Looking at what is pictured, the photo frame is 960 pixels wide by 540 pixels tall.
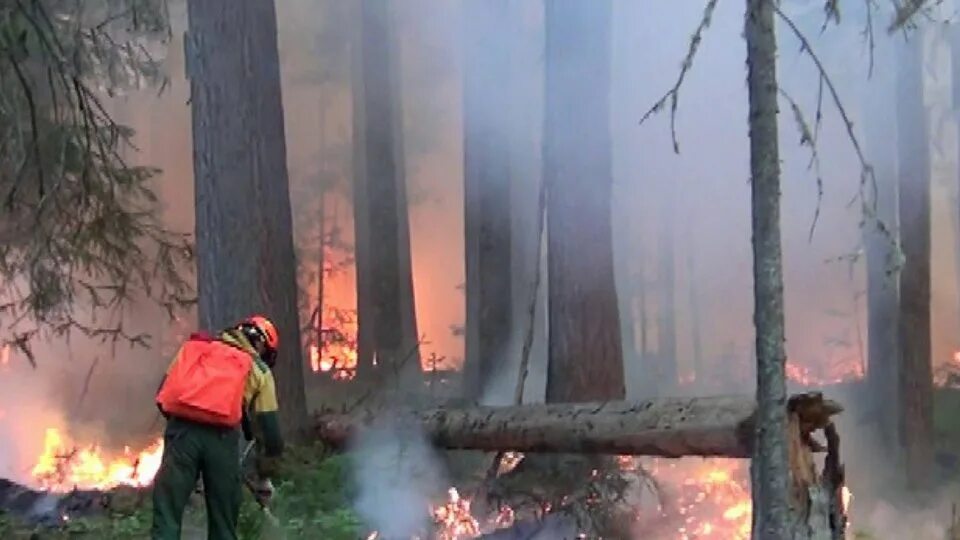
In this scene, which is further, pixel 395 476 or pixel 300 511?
pixel 395 476

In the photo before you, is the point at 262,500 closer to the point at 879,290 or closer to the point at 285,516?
the point at 285,516

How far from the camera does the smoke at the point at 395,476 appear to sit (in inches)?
314

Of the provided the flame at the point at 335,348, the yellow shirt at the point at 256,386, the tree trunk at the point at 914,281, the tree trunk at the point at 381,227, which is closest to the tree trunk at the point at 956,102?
the tree trunk at the point at 914,281

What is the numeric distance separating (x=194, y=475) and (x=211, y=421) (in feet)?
1.26

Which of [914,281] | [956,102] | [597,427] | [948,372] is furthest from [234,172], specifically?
[948,372]

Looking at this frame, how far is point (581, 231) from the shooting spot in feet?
28.5

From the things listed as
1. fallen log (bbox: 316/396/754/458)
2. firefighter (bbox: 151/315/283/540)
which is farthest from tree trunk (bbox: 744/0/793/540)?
firefighter (bbox: 151/315/283/540)

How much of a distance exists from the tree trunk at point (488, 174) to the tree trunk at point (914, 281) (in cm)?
490

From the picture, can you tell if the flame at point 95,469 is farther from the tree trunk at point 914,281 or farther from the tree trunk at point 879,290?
the tree trunk at point 879,290

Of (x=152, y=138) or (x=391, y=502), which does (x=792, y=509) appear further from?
(x=152, y=138)

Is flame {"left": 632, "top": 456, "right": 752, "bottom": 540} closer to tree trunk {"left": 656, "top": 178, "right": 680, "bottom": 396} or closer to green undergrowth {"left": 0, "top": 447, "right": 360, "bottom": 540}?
green undergrowth {"left": 0, "top": 447, "right": 360, "bottom": 540}

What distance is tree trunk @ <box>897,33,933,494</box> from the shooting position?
1280 centimetres

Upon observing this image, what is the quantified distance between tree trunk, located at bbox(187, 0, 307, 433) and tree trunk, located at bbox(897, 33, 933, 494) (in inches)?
306

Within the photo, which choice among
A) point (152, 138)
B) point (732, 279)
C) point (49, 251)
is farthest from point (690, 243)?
point (49, 251)
